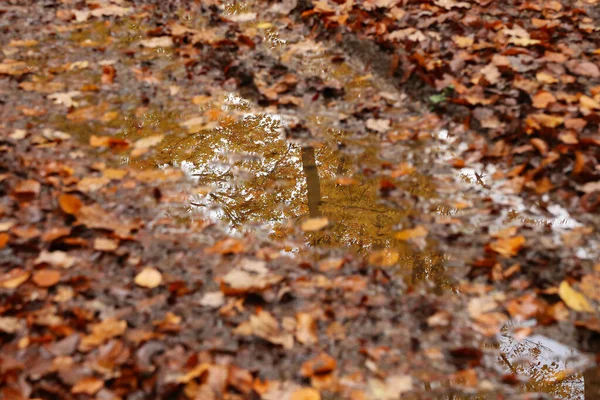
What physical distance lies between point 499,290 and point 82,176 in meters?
2.44

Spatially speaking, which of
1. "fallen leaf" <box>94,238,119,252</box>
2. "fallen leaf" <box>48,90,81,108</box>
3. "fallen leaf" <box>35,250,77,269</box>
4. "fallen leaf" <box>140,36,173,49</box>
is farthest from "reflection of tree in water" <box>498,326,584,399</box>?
"fallen leaf" <box>140,36,173,49</box>

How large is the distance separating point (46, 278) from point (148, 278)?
467mm

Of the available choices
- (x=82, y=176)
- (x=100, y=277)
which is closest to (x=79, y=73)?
(x=82, y=176)

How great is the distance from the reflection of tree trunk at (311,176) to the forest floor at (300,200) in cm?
2

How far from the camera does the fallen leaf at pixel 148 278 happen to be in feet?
7.49

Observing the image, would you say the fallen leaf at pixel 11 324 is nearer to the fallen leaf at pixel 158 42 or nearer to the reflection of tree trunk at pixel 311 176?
the reflection of tree trunk at pixel 311 176

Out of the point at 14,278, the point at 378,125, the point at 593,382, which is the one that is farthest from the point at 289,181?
the point at 593,382

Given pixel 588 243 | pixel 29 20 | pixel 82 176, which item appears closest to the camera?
pixel 588 243

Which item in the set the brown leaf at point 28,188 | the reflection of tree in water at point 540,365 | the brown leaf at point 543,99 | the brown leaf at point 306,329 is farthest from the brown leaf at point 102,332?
the brown leaf at point 543,99

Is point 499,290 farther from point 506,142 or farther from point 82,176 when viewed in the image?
point 82,176

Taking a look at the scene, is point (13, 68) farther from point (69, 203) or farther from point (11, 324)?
point (11, 324)

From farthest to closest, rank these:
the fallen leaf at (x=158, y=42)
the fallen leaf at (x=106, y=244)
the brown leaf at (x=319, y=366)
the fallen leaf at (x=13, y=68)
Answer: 1. the fallen leaf at (x=158, y=42)
2. the fallen leaf at (x=13, y=68)
3. the fallen leaf at (x=106, y=244)
4. the brown leaf at (x=319, y=366)

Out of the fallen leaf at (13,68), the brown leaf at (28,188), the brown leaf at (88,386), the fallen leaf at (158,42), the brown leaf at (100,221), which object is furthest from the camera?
the fallen leaf at (158,42)

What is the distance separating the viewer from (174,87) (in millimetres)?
3941
